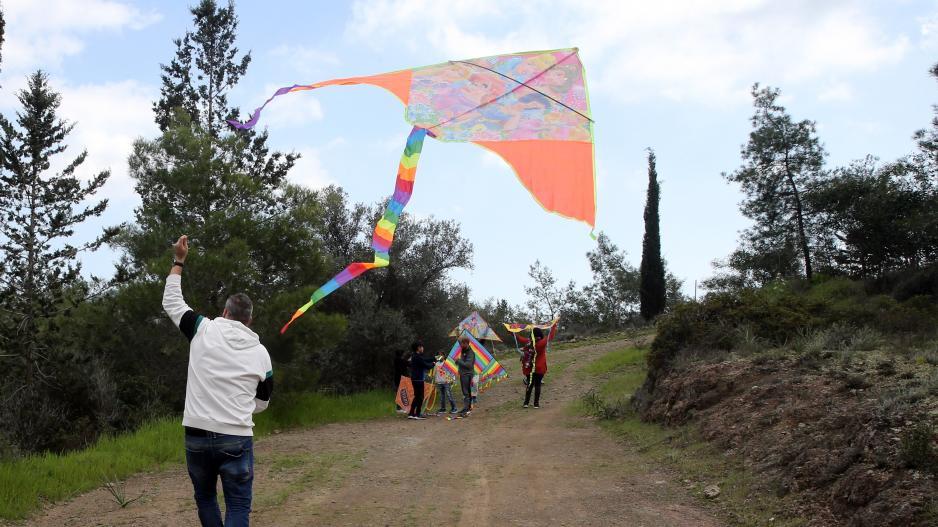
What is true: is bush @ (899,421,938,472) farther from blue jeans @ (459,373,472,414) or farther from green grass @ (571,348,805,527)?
blue jeans @ (459,373,472,414)

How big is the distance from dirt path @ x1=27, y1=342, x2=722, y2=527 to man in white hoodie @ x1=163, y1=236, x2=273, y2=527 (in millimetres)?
2375

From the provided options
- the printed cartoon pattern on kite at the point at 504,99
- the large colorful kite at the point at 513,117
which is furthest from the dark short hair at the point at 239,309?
the printed cartoon pattern on kite at the point at 504,99

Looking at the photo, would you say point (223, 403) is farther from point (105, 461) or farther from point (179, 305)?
point (105, 461)

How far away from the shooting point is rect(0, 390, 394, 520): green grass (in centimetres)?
769

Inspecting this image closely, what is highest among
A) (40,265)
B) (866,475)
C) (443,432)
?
(40,265)

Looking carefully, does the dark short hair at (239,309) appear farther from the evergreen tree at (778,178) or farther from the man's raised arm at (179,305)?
the evergreen tree at (778,178)

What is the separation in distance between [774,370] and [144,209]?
13.6 m

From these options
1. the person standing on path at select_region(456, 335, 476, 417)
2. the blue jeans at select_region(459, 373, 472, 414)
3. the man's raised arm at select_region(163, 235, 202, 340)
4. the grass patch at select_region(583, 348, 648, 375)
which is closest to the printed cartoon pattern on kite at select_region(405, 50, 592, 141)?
the man's raised arm at select_region(163, 235, 202, 340)

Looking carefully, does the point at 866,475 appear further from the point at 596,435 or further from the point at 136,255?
the point at 136,255

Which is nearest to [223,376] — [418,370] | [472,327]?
[418,370]

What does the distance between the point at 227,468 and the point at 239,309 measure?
39.9 inches

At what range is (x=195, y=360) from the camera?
15.1 ft

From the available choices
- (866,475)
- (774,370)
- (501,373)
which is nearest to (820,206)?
(501,373)

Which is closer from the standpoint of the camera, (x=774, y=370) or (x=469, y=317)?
(x=774, y=370)
